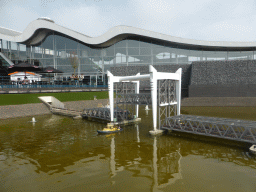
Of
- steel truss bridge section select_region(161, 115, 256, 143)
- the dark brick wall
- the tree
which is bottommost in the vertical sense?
steel truss bridge section select_region(161, 115, 256, 143)

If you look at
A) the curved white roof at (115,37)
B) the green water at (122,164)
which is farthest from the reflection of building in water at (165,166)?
the curved white roof at (115,37)

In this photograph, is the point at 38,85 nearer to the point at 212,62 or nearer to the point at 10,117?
the point at 10,117

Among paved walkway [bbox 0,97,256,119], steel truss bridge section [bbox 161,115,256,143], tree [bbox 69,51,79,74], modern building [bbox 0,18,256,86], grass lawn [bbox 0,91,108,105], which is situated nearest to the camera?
steel truss bridge section [bbox 161,115,256,143]

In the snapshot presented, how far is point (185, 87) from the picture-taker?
38625 mm

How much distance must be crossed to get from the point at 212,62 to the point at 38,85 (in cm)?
3283

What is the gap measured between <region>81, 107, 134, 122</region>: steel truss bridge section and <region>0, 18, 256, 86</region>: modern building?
75.2 ft

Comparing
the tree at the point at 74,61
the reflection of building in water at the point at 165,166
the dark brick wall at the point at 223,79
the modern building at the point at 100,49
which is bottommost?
the reflection of building in water at the point at 165,166

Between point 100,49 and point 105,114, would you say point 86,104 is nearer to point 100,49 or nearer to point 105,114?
point 105,114

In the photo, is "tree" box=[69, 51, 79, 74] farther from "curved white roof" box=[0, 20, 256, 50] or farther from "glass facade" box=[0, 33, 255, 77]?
"curved white roof" box=[0, 20, 256, 50]

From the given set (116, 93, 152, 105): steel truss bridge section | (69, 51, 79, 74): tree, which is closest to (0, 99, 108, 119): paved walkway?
(116, 93, 152, 105): steel truss bridge section

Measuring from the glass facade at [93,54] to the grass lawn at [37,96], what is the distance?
1125cm

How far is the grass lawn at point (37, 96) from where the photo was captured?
26.3 m

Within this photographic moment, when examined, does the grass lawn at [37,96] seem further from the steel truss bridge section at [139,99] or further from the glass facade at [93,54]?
the steel truss bridge section at [139,99]

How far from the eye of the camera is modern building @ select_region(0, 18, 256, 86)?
43.4m
